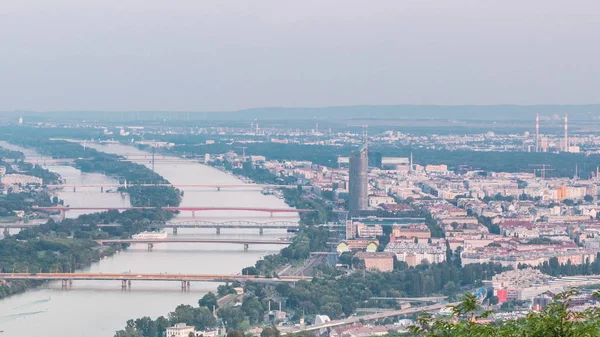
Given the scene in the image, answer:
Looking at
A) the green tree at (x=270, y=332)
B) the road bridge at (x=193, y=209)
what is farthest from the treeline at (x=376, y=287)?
the road bridge at (x=193, y=209)

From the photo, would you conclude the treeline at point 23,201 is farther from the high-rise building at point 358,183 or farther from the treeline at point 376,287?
the treeline at point 376,287

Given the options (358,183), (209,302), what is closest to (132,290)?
(209,302)

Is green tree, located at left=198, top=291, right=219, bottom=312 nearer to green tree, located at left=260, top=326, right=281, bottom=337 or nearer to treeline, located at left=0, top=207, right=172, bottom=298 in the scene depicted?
green tree, located at left=260, top=326, right=281, bottom=337

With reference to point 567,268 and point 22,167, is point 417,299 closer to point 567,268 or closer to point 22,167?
point 567,268

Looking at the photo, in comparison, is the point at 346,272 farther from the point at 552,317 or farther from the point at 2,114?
the point at 2,114

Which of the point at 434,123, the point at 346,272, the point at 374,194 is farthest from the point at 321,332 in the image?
the point at 434,123
